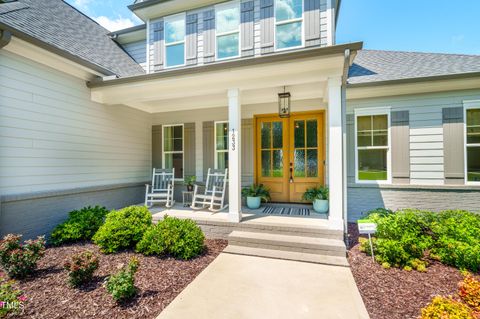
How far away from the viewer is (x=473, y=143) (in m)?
4.91

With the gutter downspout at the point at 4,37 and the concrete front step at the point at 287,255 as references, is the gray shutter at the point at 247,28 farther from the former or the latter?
the concrete front step at the point at 287,255

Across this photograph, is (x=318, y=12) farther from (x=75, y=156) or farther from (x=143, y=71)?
(x=75, y=156)

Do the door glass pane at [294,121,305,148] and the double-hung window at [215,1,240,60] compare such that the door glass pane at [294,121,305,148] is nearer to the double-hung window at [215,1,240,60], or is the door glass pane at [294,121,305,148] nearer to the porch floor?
the porch floor

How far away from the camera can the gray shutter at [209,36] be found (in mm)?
6016

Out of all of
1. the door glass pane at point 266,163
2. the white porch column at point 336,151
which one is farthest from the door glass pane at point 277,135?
the white porch column at point 336,151

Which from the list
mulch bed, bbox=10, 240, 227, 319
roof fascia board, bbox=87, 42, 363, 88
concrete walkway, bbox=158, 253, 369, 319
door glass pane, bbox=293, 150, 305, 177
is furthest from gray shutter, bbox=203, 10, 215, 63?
concrete walkway, bbox=158, 253, 369, 319

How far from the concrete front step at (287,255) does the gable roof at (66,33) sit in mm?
4679

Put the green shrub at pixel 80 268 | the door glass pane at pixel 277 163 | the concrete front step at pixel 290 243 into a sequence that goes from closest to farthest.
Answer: the green shrub at pixel 80 268, the concrete front step at pixel 290 243, the door glass pane at pixel 277 163

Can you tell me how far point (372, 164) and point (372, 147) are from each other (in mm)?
410

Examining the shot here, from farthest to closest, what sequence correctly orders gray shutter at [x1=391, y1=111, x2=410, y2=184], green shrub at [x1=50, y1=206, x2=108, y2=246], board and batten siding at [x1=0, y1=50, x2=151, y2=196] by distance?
1. gray shutter at [x1=391, y1=111, x2=410, y2=184]
2. green shrub at [x1=50, y1=206, x2=108, y2=246]
3. board and batten siding at [x1=0, y1=50, x2=151, y2=196]

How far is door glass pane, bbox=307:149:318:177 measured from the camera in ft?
18.6

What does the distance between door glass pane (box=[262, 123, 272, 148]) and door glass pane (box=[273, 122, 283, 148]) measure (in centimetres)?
13

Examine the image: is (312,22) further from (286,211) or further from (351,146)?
(286,211)

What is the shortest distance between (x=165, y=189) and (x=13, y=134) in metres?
3.21
